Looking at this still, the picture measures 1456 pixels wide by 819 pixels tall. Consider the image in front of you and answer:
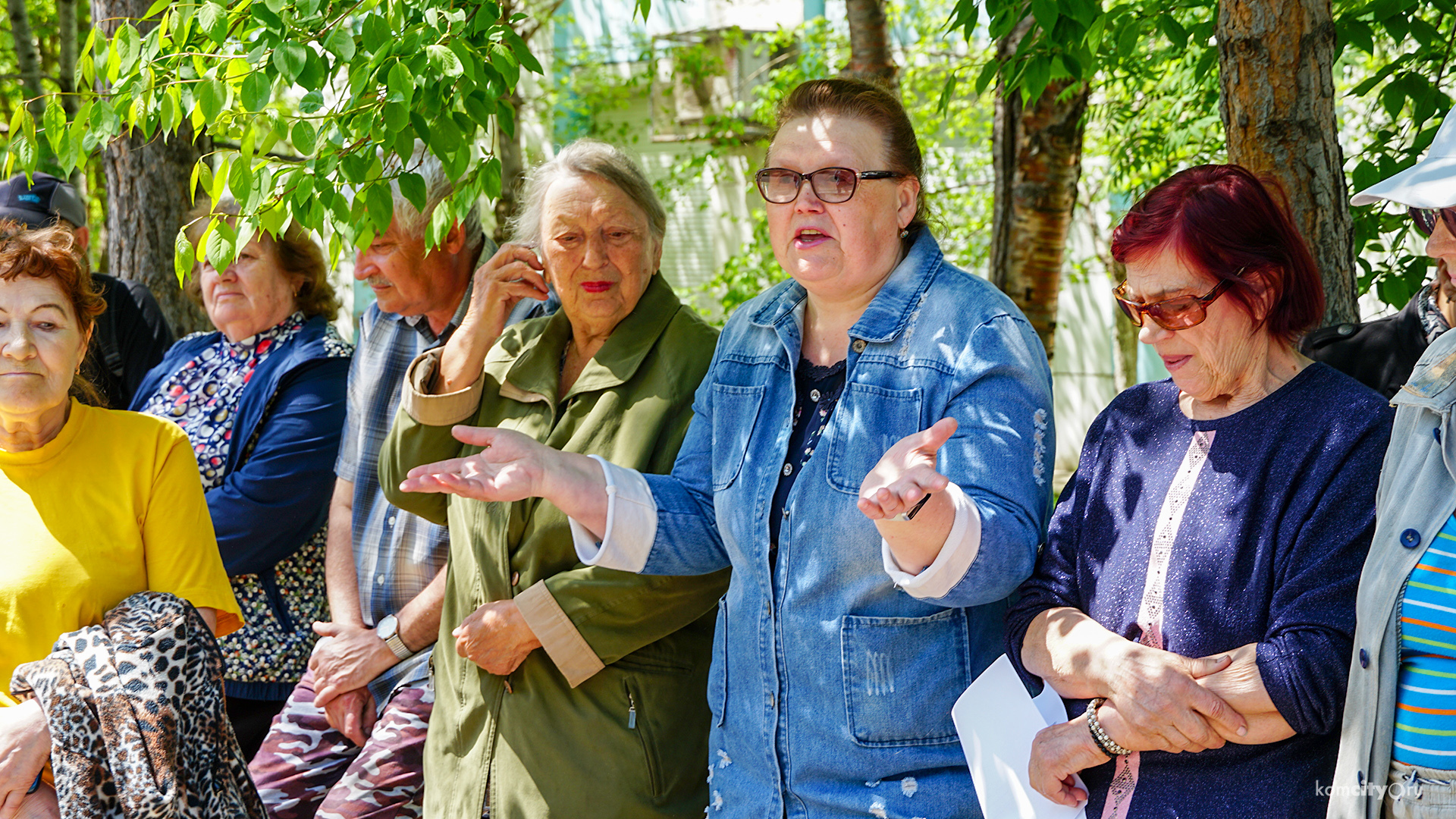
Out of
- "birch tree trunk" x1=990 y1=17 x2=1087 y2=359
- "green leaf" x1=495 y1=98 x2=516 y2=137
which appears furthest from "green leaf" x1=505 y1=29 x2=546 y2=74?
"birch tree trunk" x1=990 y1=17 x2=1087 y2=359

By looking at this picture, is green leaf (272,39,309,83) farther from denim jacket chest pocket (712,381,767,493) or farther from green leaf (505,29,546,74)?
denim jacket chest pocket (712,381,767,493)

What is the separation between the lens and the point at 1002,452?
2.19 m

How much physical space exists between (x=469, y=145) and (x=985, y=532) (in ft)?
5.09

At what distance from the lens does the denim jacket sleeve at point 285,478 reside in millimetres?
3590

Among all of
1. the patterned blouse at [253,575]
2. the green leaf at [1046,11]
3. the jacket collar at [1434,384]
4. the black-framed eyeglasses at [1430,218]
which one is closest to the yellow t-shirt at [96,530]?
the patterned blouse at [253,575]

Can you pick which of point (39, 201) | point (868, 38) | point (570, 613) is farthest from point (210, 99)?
point (868, 38)

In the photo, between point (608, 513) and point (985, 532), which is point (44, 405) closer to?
point (608, 513)

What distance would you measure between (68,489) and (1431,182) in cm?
299

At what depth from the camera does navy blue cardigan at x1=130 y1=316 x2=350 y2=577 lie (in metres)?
3.60

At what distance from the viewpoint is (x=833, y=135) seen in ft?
8.18

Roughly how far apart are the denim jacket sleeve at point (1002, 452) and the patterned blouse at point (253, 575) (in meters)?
2.27

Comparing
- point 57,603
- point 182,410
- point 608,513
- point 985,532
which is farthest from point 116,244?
point 985,532

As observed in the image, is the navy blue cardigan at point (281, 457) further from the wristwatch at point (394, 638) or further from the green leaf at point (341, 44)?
the green leaf at point (341, 44)

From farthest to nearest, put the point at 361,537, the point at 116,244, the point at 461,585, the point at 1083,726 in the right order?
the point at 116,244 < the point at 361,537 < the point at 461,585 < the point at 1083,726
